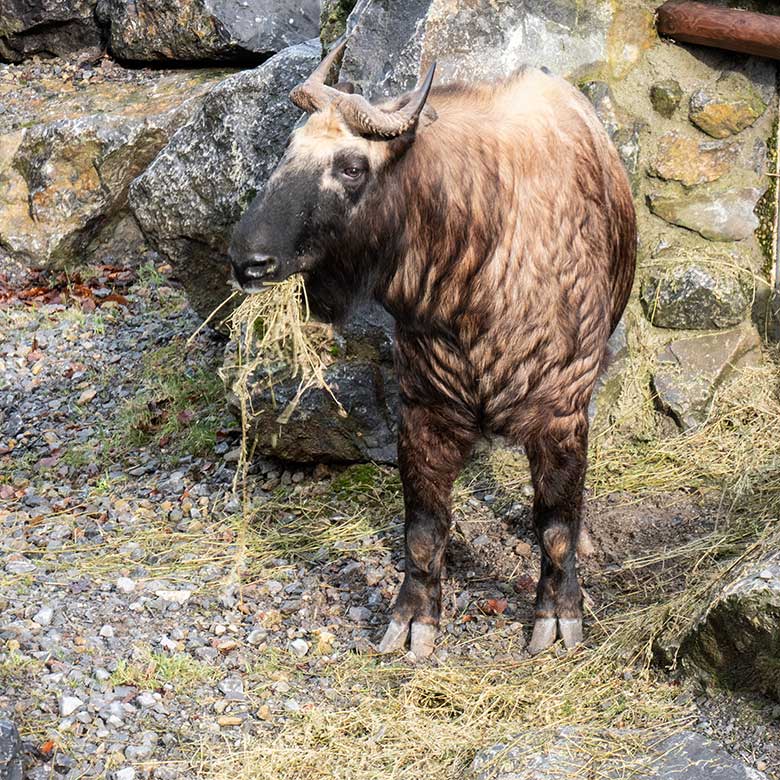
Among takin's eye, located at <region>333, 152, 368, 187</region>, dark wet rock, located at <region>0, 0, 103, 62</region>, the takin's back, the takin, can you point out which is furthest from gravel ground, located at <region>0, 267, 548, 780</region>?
dark wet rock, located at <region>0, 0, 103, 62</region>

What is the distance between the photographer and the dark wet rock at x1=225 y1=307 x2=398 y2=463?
18.8ft

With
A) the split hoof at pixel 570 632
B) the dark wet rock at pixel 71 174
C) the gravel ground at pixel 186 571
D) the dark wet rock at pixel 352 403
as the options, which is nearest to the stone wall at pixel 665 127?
the gravel ground at pixel 186 571

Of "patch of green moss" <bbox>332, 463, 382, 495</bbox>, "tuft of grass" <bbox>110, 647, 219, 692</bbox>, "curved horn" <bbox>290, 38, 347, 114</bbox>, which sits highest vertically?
"curved horn" <bbox>290, 38, 347, 114</bbox>

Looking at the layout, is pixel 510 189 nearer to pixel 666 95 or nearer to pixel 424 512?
pixel 424 512

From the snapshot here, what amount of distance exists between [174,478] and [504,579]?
6.12ft

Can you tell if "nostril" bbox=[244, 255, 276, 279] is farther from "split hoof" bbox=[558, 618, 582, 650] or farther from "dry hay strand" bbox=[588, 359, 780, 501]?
"dry hay strand" bbox=[588, 359, 780, 501]

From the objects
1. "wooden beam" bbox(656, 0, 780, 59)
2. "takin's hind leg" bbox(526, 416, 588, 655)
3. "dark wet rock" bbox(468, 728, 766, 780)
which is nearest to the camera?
"dark wet rock" bbox(468, 728, 766, 780)

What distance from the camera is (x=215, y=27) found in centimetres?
922

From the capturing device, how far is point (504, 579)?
519 cm

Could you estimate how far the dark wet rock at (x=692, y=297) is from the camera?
5680 mm

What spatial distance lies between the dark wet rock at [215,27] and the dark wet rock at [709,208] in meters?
4.29

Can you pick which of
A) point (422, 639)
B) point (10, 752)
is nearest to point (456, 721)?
point (422, 639)

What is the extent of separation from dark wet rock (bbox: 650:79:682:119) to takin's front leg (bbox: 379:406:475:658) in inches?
78.7

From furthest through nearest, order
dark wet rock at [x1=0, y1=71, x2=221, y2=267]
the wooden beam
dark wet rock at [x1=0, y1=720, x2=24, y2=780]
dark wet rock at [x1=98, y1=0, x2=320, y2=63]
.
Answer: dark wet rock at [x1=98, y1=0, x2=320, y2=63] < dark wet rock at [x1=0, y1=71, x2=221, y2=267] < the wooden beam < dark wet rock at [x1=0, y1=720, x2=24, y2=780]
